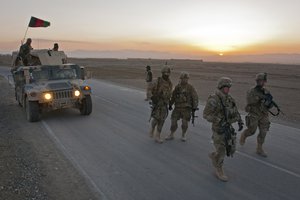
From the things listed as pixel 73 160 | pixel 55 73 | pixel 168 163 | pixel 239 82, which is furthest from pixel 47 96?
pixel 239 82

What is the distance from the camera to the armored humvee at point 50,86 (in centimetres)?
1066

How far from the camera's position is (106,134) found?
915 centimetres

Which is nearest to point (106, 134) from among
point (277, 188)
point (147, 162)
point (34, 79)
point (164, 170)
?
point (147, 162)

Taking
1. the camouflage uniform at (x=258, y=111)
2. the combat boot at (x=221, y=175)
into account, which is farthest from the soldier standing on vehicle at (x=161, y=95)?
the combat boot at (x=221, y=175)

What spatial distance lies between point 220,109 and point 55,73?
8093mm

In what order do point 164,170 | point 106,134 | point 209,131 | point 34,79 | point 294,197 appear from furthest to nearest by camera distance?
point 34,79
point 209,131
point 106,134
point 164,170
point 294,197

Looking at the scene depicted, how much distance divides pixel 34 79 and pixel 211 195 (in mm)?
8643

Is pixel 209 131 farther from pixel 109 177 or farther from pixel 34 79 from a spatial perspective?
pixel 34 79

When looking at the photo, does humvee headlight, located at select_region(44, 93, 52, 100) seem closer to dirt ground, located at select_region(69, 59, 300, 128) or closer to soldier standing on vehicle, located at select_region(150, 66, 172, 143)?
soldier standing on vehicle, located at select_region(150, 66, 172, 143)

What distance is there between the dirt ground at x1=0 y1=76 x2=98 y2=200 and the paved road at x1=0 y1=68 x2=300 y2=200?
28 cm

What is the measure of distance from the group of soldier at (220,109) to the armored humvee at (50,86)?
3.74 meters

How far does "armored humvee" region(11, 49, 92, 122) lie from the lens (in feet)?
35.0

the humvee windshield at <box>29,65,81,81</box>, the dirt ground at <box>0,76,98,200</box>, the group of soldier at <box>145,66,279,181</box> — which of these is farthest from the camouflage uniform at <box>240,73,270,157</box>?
the humvee windshield at <box>29,65,81,81</box>

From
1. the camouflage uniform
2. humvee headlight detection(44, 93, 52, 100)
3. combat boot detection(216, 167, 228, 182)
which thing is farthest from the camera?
humvee headlight detection(44, 93, 52, 100)
